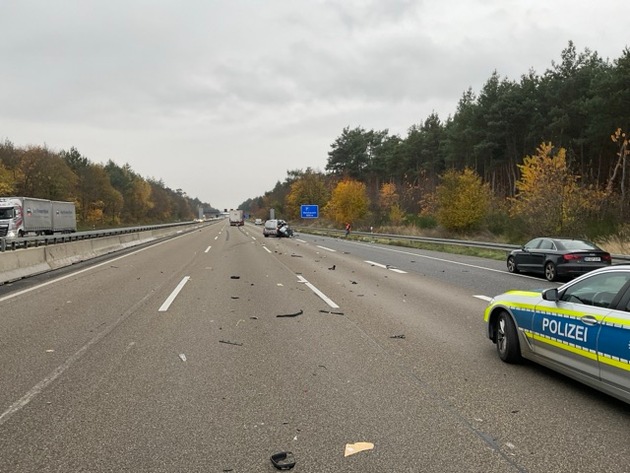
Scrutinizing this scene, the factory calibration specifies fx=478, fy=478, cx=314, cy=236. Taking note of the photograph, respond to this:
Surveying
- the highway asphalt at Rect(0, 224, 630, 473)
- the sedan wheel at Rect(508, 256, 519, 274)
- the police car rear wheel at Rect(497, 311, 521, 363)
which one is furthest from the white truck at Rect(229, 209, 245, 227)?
the police car rear wheel at Rect(497, 311, 521, 363)

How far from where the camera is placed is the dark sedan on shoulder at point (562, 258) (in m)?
14.3

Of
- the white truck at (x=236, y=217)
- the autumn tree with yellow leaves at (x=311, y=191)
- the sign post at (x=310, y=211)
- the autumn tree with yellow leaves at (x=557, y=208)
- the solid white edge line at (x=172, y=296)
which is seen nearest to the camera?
the solid white edge line at (x=172, y=296)

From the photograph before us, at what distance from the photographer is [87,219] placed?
3329 inches

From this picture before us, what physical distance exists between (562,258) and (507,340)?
1016 cm

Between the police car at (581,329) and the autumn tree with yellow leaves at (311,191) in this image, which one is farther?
the autumn tree with yellow leaves at (311,191)

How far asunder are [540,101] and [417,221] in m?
17.5

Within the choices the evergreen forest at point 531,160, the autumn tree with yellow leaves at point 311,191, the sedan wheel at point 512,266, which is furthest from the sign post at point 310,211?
the sedan wheel at point 512,266

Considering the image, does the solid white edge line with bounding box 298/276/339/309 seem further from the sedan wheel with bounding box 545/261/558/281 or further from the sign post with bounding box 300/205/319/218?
the sign post with bounding box 300/205/319/218

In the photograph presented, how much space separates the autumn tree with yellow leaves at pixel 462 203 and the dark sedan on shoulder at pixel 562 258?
75.4ft

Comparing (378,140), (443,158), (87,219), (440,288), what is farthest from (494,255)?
(87,219)

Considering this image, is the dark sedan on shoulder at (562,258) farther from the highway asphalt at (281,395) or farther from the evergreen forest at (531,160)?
the evergreen forest at (531,160)

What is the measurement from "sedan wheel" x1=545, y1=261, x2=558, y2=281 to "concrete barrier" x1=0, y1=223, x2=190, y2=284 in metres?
16.0

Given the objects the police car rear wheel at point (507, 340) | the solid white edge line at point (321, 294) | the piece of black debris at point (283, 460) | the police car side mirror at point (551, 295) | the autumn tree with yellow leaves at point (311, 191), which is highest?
the autumn tree with yellow leaves at point (311, 191)

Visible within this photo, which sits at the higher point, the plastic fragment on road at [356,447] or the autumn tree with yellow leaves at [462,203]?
the autumn tree with yellow leaves at [462,203]
